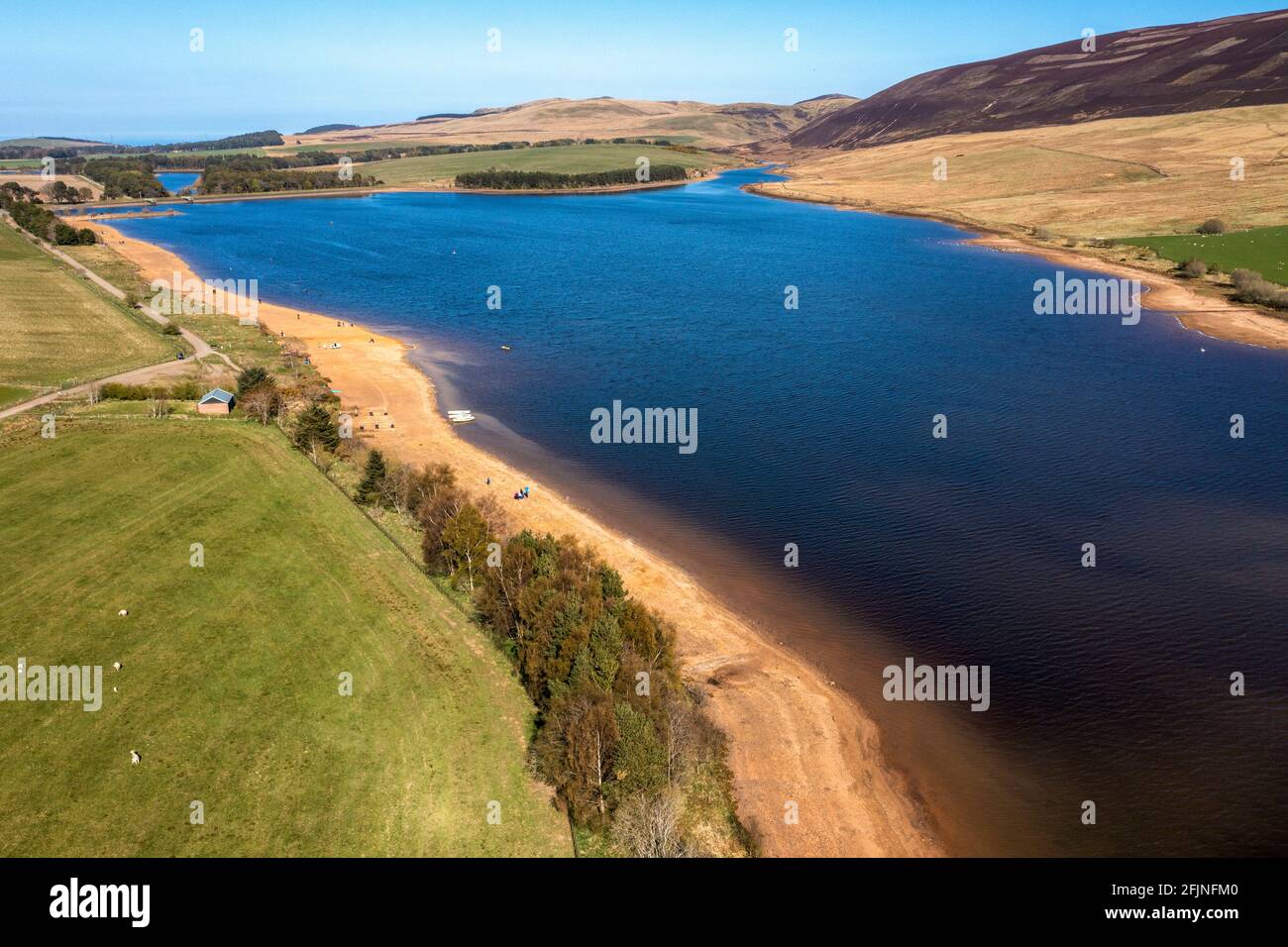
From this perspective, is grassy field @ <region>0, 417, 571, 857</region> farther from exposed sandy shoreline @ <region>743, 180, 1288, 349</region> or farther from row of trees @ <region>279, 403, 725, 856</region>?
exposed sandy shoreline @ <region>743, 180, 1288, 349</region>

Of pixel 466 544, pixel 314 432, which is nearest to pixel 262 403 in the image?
pixel 314 432

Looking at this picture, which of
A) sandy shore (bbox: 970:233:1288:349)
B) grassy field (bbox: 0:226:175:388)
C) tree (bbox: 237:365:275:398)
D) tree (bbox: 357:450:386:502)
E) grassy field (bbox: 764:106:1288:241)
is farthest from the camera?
grassy field (bbox: 764:106:1288:241)

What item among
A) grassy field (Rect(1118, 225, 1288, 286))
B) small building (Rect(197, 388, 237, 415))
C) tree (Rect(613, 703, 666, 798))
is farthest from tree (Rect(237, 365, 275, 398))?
grassy field (Rect(1118, 225, 1288, 286))

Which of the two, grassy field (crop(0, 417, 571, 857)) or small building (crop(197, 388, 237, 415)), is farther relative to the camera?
small building (crop(197, 388, 237, 415))

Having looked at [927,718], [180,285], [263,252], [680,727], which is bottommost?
[927,718]
